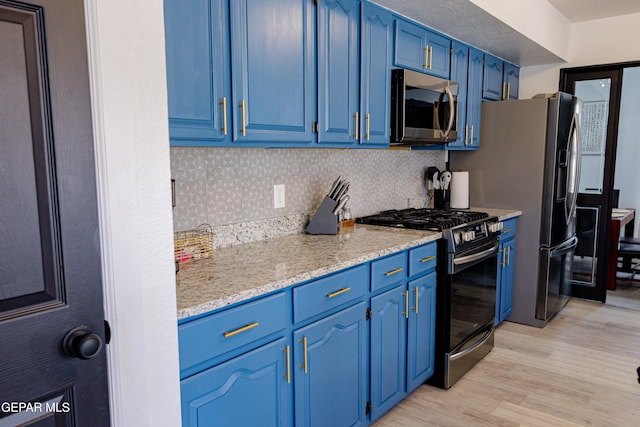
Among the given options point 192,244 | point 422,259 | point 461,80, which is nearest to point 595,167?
point 461,80

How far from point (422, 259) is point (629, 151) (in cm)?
485

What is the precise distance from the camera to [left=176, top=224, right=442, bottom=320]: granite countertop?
1479 millimetres

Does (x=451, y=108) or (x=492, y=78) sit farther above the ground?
(x=492, y=78)

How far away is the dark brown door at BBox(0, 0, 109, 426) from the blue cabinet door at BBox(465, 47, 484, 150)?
9.84ft

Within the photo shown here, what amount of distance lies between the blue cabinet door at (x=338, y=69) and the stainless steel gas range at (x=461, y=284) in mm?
781

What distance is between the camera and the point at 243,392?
5.06 feet

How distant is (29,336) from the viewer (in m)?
1.01

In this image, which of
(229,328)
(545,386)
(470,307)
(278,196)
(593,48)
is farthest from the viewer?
(593,48)

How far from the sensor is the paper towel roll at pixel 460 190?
3725mm

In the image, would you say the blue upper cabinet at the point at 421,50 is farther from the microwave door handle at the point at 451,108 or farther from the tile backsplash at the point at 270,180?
the tile backsplash at the point at 270,180

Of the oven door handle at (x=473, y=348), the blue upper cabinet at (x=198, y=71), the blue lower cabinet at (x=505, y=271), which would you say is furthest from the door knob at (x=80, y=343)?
the blue lower cabinet at (x=505, y=271)

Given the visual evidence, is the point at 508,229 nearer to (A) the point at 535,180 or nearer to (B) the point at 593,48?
(A) the point at 535,180

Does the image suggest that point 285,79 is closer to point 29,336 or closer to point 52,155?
point 52,155

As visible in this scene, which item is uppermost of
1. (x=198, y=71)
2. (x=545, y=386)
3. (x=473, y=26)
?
(x=473, y=26)
